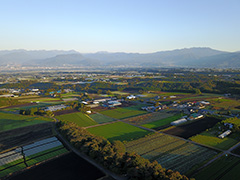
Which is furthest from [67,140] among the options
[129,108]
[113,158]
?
[129,108]

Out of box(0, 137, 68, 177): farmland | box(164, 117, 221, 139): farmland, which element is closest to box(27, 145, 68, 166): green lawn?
box(0, 137, 68, 177): farmland

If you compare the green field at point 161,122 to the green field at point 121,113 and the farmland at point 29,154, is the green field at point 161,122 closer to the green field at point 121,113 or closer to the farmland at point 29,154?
the green field at point 121,113

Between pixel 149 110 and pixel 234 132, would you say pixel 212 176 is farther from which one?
pixel 149 110

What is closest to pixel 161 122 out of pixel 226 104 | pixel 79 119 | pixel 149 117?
pixel 149 117

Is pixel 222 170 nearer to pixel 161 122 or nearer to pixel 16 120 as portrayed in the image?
pixel 161 122

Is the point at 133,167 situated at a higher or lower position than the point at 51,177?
higher

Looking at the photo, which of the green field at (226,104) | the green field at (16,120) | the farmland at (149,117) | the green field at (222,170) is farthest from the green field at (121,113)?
the green field at (222,170)

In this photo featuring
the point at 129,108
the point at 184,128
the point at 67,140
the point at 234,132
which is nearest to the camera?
the point at 67,140
